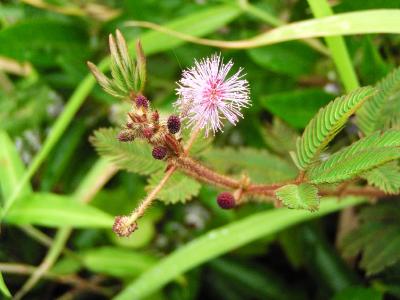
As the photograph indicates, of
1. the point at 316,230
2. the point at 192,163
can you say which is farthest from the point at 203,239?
the point at 192,163

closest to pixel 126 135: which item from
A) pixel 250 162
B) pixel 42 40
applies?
pixel 250 162

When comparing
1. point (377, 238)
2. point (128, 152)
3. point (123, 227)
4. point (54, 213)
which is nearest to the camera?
point (123, 227)

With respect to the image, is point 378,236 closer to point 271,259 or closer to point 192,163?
point 271,259

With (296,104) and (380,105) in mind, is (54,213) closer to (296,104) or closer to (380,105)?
(296,104)

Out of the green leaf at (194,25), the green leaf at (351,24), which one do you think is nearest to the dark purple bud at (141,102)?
the green leaf at (351,24)

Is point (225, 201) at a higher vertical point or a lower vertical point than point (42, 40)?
lower

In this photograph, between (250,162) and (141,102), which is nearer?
(141,102)

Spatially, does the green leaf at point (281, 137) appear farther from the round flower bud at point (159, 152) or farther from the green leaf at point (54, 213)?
the round flower bud at point (159, 152)
